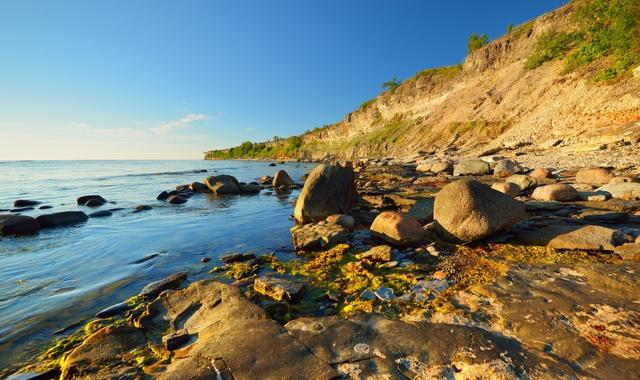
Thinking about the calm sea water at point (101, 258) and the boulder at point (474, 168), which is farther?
the boulder at point (474, 168)

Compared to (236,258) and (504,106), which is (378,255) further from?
(504,106)

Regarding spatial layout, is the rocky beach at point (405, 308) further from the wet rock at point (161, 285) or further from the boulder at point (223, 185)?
the boulder at point (223, 185)

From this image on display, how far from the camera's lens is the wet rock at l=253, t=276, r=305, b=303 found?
3.85m

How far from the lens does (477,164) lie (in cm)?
1449

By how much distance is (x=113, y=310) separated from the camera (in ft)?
13.0

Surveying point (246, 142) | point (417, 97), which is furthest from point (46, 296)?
point (246, 142)

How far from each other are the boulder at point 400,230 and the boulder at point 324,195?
2385 millimetres

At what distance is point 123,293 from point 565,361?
18.2 feet

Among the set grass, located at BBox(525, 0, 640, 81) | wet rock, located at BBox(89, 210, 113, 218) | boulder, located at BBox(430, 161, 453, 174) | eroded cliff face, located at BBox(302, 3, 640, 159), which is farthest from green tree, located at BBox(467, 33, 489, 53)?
wet rock, located at BBox(89, 210, 113, 218)

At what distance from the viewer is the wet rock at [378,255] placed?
4.89m

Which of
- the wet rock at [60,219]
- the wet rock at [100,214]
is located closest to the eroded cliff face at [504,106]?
the wet rock at [100,214]

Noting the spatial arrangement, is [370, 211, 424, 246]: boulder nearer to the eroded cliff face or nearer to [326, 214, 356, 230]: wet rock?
[326, 214, 356, 230]: wet rock

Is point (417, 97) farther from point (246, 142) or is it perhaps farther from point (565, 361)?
point (246, 142)

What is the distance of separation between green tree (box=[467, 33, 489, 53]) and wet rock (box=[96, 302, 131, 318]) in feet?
180
